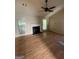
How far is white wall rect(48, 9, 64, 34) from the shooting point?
10606mm

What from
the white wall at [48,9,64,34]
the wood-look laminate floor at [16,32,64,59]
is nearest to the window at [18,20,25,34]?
the wood-look laminate floor at [16,32,64,59]

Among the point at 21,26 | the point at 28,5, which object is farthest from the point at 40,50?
the point at 21,26

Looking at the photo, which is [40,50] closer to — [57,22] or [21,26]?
[21,26]

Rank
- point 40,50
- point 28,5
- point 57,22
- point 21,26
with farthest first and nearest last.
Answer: point 57,22 < point 21,26 < point 28,5 < point 40,50

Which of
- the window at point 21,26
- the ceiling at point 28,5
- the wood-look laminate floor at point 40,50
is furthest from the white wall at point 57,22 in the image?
the wood-look laminate floor at point 40,50

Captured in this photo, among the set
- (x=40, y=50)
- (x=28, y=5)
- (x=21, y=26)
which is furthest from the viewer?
(x=21, y=26)

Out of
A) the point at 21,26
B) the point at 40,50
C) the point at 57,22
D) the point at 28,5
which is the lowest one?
the point at 40,50

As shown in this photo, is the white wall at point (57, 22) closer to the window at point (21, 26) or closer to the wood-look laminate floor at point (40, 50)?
the window at point (21, 26)

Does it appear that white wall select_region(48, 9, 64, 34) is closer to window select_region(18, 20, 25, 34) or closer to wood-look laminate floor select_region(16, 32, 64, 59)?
window select_region(18, 20, 25, 34)

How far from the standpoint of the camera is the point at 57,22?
11492 millimetres
